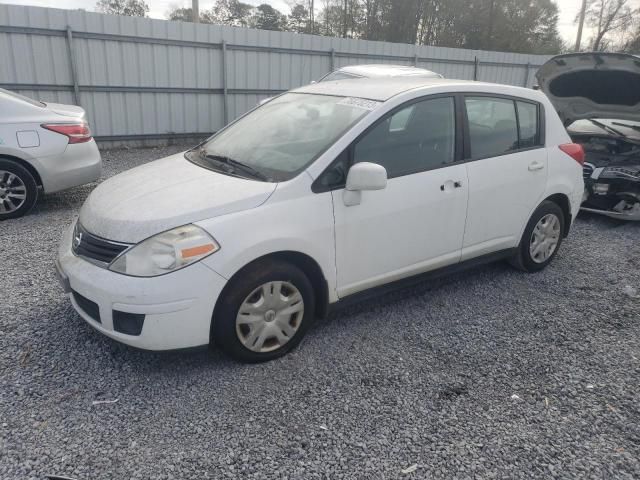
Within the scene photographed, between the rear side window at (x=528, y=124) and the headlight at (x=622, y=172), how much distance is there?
7.64ft

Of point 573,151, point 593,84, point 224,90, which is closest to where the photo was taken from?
point 573,151

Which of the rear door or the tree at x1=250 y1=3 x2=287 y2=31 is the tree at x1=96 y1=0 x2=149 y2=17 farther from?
the rear door

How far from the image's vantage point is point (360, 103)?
3.55 m

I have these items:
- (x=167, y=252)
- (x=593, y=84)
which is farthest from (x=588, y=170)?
(x=167, y=252)

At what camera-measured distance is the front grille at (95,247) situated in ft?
9.31

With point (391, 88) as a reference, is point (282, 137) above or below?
below

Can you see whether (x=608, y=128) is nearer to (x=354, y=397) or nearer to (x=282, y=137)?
(x=282, y=137)

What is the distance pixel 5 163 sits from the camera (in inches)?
218

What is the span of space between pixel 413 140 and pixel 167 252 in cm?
187

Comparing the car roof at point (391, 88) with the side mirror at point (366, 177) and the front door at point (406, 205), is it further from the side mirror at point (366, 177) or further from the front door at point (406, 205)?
the side mirror at point (366, 177)

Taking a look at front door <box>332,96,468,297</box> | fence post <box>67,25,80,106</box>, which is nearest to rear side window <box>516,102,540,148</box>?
front door <box>332,96,468,297</box>

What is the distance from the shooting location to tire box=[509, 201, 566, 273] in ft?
14.8

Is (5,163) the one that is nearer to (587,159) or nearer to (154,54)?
(154,54)

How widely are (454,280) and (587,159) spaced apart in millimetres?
3206
